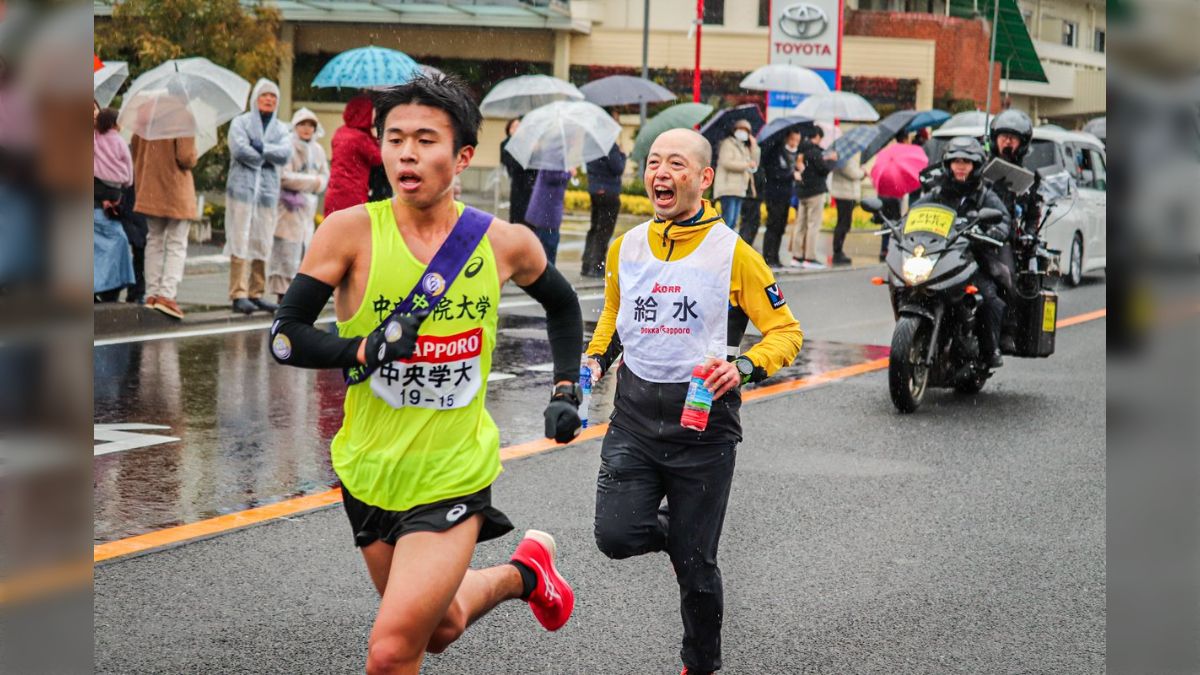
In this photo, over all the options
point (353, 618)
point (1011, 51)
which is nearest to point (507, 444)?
point (353, 618)

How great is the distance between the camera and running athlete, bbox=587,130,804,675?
4375 millimetres

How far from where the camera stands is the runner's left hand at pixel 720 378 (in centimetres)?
424

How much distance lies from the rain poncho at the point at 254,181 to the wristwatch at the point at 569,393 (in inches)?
393

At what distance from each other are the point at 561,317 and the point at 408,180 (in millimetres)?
632

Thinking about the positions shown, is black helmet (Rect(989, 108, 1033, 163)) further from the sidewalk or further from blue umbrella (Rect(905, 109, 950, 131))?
blue umbrella (Rect(905, 109, 950, 131))

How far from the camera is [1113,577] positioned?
1045mm

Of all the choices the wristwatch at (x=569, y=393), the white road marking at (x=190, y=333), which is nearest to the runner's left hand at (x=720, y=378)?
the wristwatch at (x=569, y=393)

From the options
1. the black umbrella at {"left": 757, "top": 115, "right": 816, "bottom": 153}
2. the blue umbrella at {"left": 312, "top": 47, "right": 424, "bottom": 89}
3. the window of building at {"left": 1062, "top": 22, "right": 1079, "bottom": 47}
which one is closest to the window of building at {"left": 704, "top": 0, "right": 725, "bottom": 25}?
the window of building at {"left": 1062, "top": 22, "right": 1079, "bottom": 47}

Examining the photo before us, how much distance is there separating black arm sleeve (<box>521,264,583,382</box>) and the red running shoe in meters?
0.64

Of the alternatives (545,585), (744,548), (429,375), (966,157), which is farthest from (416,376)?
(966,157)

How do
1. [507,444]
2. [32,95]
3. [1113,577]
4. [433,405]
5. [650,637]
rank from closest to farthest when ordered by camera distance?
1. [32,95]
2. [1113,577]
3. [433,405]
4. [650,637]
5. [507,444]

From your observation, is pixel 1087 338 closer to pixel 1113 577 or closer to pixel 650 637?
pixel 650 637

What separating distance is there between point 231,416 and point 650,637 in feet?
14.8

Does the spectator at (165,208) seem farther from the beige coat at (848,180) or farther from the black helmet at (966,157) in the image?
the beige coat at (848,180)
